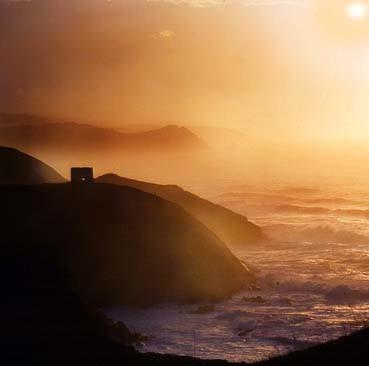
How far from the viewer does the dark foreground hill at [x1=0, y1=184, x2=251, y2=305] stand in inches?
1908

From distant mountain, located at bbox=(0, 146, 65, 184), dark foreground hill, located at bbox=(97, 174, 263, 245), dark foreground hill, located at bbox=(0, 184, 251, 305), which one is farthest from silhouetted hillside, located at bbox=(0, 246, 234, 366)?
dark foreground hill, located at bbox=(97, 174, 263, 245)

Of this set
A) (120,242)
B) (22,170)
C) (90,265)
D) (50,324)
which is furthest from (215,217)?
(50,324)

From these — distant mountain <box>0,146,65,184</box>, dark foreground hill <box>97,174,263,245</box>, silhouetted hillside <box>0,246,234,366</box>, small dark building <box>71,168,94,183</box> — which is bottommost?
silhouetted hillside <box>0,246,234,366</box>

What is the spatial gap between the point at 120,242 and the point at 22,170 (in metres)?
33.8

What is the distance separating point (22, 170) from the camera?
8150 centimetres

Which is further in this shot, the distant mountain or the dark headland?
the distant mountain

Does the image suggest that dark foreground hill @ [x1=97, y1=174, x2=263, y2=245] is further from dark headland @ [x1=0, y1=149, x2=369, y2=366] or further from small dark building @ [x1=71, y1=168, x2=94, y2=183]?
small dark building @ [x1=71, y1=168, x2=94, y2=183]

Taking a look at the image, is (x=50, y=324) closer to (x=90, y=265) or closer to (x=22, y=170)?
(x=90, y=265)

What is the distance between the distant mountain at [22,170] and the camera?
262 ft

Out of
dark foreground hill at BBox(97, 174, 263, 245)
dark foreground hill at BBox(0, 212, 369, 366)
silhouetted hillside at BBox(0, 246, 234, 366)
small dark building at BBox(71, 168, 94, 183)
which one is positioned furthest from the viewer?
dark foreground hill at BBox(97, 174, 263, 245)

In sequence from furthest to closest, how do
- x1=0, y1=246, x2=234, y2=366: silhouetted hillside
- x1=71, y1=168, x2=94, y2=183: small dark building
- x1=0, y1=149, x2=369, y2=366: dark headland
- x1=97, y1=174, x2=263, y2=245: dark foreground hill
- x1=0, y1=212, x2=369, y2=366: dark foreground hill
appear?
x1=97, y1=174, x2=263, y2=245: dark foreground hill → x1=71, y1=168, x2=94, y2=183: small dark building → x1=0, y1=149, x2=369, y2=366: dark headland → x1=0, y1=246, x2=234, y2=366: silhouetted hillside → x1=0, y1=212, x2=369, y2=366: dark foreground hill

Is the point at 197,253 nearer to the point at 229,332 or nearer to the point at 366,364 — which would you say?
the point at 229,332

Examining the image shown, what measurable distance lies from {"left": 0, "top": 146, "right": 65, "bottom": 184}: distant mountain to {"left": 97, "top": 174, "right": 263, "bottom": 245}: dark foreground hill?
940 centimetres

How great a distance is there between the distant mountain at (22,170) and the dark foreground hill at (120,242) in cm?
2350
